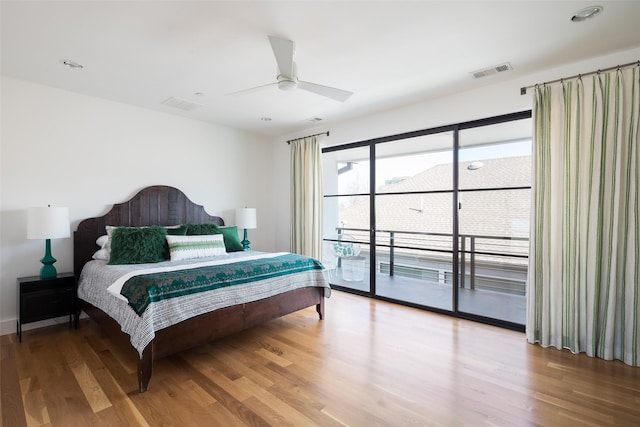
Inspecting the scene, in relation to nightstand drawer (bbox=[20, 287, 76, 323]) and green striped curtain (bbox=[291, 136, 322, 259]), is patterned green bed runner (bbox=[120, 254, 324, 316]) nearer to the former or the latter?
nightstand drawer (bbox=[20, 287, 76, 323])

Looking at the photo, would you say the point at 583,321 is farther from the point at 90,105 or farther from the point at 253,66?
the point at 90,105

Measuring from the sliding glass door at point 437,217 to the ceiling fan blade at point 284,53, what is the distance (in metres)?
2.13

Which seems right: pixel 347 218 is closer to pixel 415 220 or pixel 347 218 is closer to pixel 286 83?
pixel 415 220

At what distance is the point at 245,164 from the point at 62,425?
402cm

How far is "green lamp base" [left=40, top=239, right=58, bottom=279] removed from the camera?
10.1 feet

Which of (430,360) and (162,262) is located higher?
(162,262)

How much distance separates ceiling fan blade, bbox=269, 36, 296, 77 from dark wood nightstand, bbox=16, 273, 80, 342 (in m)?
2.99

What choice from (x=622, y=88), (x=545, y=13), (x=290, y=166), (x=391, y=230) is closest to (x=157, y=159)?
(x=290, y=166)

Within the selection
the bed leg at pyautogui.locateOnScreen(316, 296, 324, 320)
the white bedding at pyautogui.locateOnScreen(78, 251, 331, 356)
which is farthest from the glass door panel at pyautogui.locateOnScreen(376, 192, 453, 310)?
the white bedding at pyautogui.locateOnScreen(78, 251, 331, 356)

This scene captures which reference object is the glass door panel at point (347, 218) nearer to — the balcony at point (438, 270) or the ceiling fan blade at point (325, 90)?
the balcony at point (438, 270)

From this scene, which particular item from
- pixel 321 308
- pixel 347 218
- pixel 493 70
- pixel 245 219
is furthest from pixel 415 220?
pixel 245 219

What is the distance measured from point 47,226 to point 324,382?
292 cm

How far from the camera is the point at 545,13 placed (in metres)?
2.07

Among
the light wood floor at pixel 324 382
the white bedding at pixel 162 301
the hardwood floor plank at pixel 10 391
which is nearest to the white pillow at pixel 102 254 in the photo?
the white bedding at pixel 162 301
